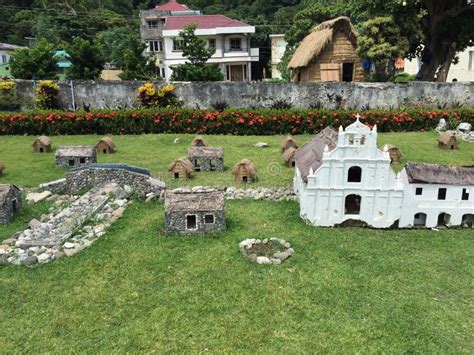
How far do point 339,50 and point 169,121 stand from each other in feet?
52.1

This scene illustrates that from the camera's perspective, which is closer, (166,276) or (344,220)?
(166,276)

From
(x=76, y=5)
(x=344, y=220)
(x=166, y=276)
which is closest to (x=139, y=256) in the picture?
(x=166, y=276)

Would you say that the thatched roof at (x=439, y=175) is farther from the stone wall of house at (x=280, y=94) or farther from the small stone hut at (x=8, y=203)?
the stone wall of house at (x=280, y=94)

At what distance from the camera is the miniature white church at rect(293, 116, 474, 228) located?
498 inches

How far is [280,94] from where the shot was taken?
96.5 feet

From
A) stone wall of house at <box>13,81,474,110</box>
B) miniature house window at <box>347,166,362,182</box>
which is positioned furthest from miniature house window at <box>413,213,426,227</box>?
stone wall of house at <box>13,81,474,110</box>

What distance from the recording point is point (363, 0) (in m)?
30.2

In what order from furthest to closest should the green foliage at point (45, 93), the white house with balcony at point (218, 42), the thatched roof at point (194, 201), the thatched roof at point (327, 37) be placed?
the white house with balcony at point (218, 42) < the thatched roof at point (327, 37) < the green foliage at point (45, 93) < the thatched roof at point (194, 201)

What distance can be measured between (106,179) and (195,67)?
740 inches

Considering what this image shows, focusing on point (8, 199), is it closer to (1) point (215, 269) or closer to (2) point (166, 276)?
(2) point (166, 276)

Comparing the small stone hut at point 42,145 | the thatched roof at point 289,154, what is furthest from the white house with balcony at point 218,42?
the thatched roof at point 289,154

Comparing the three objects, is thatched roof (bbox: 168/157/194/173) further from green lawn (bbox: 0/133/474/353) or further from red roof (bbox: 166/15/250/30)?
red roof (bbox: 166/15/250/30)

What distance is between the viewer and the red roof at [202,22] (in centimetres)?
4603

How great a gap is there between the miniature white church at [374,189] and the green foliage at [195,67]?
67.5 feet
